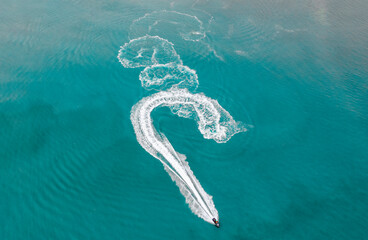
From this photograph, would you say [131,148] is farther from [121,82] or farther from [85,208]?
[121,82]

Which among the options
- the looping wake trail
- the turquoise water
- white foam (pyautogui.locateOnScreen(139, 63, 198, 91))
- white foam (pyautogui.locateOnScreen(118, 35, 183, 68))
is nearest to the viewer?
the turquoise water

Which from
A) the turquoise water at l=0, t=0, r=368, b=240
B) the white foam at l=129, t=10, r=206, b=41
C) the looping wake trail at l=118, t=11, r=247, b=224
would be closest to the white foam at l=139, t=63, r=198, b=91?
the looping wake trail at l=118, t=11, r=247, b=224

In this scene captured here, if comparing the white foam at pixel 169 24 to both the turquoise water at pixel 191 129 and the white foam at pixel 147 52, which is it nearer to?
the turquoise water at pixel 191 129

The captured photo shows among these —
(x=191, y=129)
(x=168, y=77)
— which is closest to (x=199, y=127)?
(x=191, y=129)

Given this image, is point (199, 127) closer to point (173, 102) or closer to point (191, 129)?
point (191, 129)

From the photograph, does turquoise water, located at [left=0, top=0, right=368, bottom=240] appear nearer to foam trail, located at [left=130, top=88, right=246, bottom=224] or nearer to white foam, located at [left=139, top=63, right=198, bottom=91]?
foam trail, located at [left=130, top=88, right=246, bottom=224]

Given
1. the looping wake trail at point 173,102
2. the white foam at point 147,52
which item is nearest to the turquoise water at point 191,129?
the looping wake trail at point 173,102

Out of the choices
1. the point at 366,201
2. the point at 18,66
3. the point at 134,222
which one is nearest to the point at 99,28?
the point at 18,66
